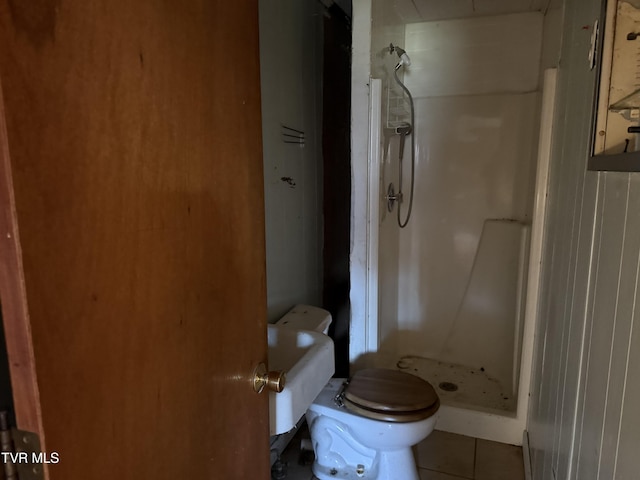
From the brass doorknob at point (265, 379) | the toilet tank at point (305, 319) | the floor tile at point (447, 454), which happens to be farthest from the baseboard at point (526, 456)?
the brass doorknob at point (265, 379)

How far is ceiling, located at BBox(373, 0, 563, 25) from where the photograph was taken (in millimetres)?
2078

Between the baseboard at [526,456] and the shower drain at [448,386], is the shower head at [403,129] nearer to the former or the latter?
the shower drain at [448,386]

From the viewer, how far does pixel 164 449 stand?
2.04ft

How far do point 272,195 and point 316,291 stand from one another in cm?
69

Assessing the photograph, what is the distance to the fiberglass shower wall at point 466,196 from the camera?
2279 millimetres

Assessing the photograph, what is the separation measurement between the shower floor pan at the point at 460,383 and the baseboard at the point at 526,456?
120mm

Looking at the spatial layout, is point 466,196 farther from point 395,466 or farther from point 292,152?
point 395,466

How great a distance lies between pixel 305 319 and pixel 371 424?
0.45m

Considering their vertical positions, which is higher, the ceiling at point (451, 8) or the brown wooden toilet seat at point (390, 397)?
the ceiling at point (451, 8)

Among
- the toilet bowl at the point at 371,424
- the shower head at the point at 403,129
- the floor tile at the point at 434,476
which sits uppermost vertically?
the shower head at the point at 403,129

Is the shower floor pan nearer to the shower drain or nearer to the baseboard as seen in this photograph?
the shower drain

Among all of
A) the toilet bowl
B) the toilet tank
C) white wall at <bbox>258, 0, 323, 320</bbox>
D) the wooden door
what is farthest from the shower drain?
the wooden door

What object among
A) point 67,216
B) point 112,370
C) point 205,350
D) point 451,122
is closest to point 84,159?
point 67,216

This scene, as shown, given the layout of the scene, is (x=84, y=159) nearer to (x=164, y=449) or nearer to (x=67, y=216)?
(x=67, y=216)
